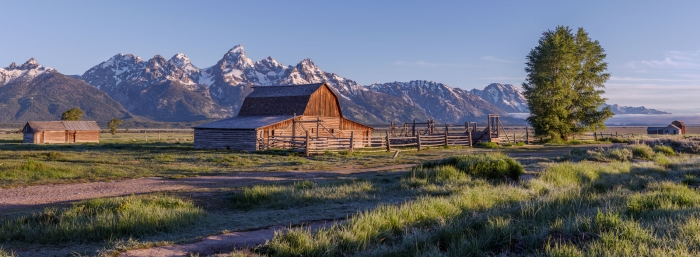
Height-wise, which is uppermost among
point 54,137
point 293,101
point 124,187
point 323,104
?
point 293,101

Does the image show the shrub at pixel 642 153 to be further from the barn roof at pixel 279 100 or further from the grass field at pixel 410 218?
the barn roof at pixel 279 100

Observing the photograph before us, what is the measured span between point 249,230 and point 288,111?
35.2 m

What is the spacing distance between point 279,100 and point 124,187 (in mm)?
29757

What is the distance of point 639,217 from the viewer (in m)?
8.79

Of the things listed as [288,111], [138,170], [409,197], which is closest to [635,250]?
[409,197]

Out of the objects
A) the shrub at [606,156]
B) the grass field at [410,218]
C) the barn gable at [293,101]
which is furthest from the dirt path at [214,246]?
the barn gable at [293,101]

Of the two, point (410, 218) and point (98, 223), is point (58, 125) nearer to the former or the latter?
point (98, 223)

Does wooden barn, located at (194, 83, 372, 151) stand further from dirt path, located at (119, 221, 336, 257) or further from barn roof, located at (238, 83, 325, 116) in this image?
dirt path, located at (119, 221, 336, 257)

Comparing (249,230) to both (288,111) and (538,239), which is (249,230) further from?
(288,111)

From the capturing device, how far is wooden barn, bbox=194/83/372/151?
3666 cm

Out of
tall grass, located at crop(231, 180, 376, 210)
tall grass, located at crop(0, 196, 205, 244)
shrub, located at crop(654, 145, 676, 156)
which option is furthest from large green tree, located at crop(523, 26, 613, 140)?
tall grass, located at crop(0, 196, 205, 244)

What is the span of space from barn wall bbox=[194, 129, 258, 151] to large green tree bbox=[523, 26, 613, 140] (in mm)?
24051

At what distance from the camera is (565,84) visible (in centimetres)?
4397

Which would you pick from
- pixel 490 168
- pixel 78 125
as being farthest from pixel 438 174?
pixel 78 125
